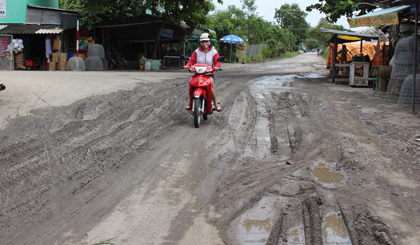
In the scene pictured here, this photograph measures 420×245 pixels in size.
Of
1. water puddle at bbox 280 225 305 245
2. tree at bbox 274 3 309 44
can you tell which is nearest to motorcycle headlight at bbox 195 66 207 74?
water puddle at bbox 280 225 305 245

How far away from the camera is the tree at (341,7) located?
14.7 meters

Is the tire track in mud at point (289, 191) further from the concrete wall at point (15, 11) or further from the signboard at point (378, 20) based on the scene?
the concrete wall at point (15, 11)

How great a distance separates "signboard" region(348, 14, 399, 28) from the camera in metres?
8.68

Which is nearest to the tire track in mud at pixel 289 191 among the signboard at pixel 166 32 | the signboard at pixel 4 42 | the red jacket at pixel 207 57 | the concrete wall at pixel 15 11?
the red jacket at pixel 207 57

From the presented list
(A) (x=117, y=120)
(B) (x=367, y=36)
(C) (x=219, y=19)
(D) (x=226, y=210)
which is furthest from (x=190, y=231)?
(C) (x=219, y=19)

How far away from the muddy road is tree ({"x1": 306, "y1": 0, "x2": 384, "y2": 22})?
26.7ft

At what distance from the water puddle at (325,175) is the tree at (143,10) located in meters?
17.3

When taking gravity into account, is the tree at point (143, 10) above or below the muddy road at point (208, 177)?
above

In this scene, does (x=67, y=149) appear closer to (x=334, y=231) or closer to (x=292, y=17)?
(x=334, y=231)

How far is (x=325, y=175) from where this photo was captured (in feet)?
15.5

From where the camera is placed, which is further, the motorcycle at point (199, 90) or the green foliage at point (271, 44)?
the green foliage at point (271, 44)

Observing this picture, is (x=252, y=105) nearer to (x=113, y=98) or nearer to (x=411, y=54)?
(x=113, y=98)

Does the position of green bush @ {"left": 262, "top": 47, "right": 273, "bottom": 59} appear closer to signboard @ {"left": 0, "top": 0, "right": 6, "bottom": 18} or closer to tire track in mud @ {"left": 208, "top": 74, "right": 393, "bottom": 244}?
signboard @ {"left": 0, "top": 0, "right": 6, "bottom": 18}

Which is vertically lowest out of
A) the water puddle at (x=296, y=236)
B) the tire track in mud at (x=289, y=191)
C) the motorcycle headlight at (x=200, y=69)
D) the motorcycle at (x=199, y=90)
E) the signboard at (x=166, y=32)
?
the water puddle at (x=296, y=236)
